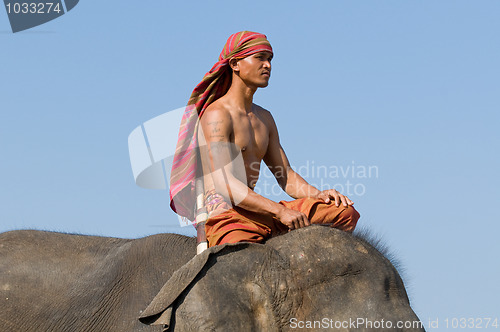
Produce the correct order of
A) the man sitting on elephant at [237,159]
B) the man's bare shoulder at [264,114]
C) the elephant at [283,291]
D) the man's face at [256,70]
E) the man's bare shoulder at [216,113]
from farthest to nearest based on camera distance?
the man's bare shoulder at [264,114]
the man's face at [256,70]
the man's bare shoulder at [216,113]
the man sitting on elephant at [237,159]
the elephant at [283,291]

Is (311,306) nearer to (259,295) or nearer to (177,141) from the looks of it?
(259,295)

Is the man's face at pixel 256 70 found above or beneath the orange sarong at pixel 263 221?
above

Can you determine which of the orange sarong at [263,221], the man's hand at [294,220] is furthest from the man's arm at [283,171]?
the man's hand at [294,220]

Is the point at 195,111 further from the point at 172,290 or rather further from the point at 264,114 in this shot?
the point at 172,290

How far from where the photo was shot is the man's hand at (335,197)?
5.25 m

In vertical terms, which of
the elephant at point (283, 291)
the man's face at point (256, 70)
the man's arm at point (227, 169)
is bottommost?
the elephant at point (283, 291)

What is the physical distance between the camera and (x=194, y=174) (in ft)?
18.4

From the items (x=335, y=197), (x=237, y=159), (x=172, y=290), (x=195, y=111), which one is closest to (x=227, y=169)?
(x=237, y=159)

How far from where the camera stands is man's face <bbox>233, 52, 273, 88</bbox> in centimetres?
557

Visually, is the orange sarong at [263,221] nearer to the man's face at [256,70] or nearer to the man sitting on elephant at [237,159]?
the man sitting on elephant at [237,159]

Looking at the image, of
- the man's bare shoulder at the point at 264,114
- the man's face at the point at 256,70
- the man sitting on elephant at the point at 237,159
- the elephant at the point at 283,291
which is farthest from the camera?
the man's bare shoulder at the point at 264,114

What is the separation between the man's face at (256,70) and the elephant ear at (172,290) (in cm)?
114

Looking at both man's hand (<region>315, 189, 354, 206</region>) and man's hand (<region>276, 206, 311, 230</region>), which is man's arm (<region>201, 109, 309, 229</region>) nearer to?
man's hand (<region>276, 206, 311, 230</region>)

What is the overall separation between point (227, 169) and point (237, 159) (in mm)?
136
